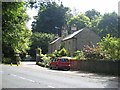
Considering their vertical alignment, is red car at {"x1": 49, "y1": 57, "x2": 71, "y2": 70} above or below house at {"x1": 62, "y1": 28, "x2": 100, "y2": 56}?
below

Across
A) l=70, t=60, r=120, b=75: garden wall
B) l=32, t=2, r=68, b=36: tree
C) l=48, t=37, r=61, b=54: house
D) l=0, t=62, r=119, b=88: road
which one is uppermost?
l=32, t=2, r=68, b=36: tree

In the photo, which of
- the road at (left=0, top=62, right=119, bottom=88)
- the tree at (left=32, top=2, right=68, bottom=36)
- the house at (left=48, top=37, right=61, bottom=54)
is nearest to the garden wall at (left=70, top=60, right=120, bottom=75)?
the road at (left=0, top=62, right=119, bottom=88)

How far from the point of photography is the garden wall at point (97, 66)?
32.5m

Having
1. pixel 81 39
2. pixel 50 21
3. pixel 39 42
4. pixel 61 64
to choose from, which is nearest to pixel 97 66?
pixel 61 64

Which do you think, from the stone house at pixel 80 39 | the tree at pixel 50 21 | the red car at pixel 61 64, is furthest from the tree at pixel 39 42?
the red car at pixel 61 64

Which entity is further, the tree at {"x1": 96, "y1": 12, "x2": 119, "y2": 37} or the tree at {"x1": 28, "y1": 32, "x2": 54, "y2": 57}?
the tree at {"x1": 28, "y1": 32, "x2": 54, "y2": 57}

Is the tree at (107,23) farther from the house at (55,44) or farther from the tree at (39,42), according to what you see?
the tree at (39,42)

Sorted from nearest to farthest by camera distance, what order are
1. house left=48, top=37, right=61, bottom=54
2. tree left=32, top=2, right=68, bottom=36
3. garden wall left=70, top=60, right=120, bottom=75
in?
garden wall left=70, top=60, right=120, bottom=75 < house left=48, top=37, right=61, bottom=54 < tree left=32, top=2, right=68, bottom=36

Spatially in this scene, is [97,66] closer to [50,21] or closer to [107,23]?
[107,23]

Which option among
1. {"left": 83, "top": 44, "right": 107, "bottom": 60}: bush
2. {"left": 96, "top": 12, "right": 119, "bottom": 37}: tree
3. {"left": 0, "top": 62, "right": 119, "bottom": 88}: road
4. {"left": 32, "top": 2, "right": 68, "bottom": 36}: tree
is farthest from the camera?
{"left": 32, "top": 2, "right": 68, "bottom": 36}: tree

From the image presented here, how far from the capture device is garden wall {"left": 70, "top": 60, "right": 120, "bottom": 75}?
32509 mm

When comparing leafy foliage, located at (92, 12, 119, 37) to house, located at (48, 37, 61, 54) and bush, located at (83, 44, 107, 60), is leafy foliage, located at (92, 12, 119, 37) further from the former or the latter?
bush, located at (83, 44, 107, 60)

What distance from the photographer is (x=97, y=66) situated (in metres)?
36.0

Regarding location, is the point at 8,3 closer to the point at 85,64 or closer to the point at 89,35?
the point at 85,64
